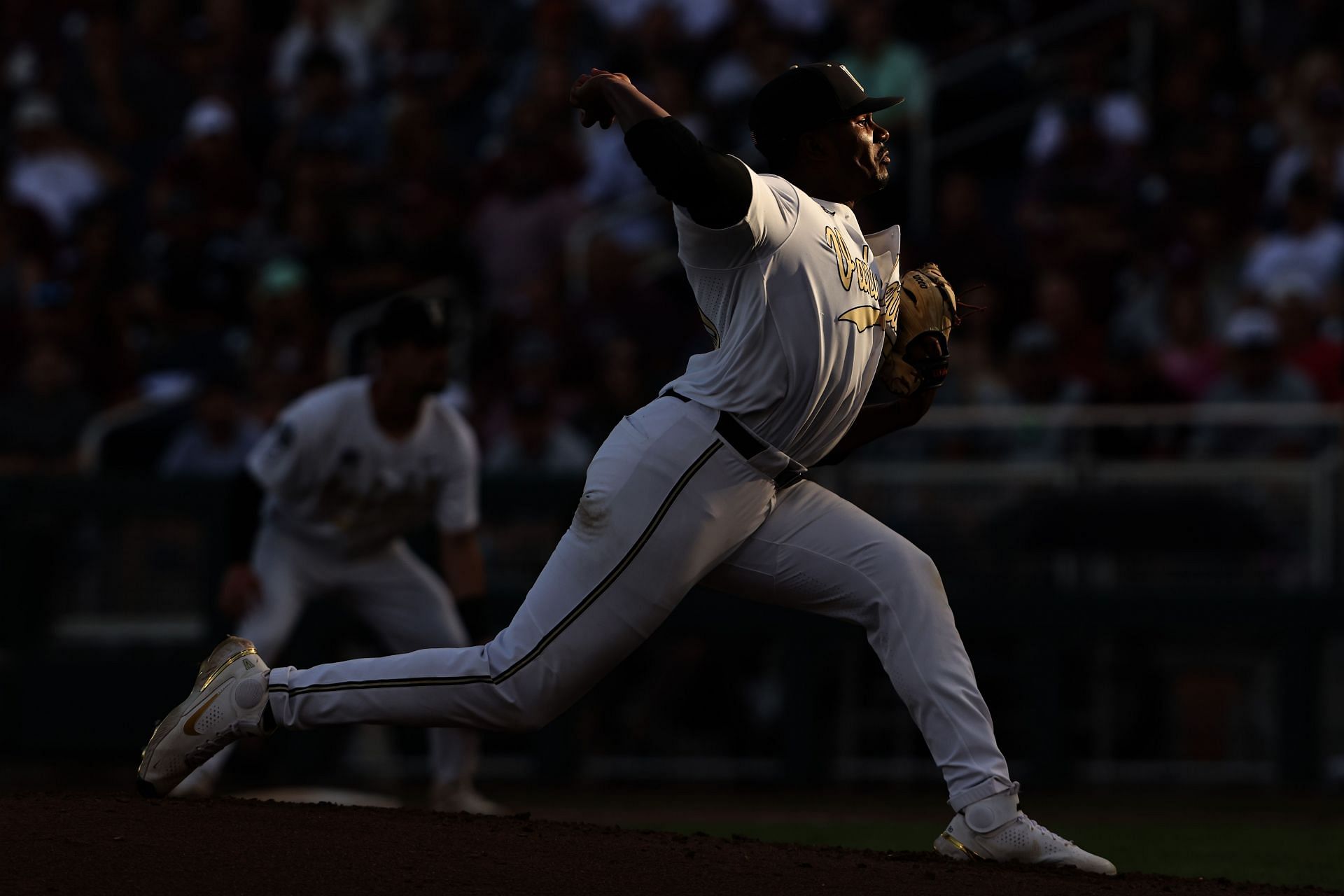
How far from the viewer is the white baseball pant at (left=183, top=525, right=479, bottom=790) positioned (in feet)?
25.1

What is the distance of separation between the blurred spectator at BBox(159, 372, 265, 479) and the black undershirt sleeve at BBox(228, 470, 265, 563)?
287cm

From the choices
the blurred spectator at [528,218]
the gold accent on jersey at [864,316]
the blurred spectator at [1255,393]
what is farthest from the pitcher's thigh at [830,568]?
the blurred spectator at [528,218]

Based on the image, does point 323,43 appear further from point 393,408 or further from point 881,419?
point 881,419

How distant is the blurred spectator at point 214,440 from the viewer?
1048cm

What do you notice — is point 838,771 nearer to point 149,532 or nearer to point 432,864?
point 149,532

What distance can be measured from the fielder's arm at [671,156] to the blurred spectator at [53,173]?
10790mm

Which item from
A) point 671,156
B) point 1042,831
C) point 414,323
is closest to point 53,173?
point 414,323

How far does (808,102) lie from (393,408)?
333cm

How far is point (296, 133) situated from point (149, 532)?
4.42 metres

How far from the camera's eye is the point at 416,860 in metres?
4.39

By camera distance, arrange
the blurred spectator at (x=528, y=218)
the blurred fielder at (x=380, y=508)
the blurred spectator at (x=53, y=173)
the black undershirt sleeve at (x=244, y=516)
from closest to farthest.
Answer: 1. the blurred fielder at (x=380, y=508)
2. the black undershirt sleeve at (x=244, y=516)
3. the blurred spectator at (x=528, y=218)
4. the blurred spectator at (x=53, y=173)

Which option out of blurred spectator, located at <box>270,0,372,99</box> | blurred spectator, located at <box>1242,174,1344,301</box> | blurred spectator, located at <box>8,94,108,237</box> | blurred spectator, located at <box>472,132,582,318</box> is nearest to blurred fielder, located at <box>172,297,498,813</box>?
blurred spectator, located at <box>472,132,582,318</box>

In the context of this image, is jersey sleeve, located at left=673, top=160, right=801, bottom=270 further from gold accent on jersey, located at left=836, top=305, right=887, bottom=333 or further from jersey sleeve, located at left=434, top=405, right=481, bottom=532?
jersey sleeve, located at left=434, top=405, right=481, bottom=532

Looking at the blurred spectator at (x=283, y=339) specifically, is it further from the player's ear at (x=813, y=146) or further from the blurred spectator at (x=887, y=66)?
the player's ear at (x=813, y=146)
